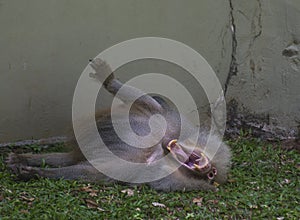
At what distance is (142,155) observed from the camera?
473cm

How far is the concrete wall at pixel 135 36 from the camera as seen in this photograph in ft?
16.9

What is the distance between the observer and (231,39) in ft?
18.4

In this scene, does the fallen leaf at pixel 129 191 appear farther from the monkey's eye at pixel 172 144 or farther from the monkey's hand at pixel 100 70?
the monkey's hand at pixel 100 70

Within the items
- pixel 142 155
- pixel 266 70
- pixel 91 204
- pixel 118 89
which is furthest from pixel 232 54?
pixel 91 204

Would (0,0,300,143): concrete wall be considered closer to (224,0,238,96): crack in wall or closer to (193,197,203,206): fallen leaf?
(224,0,238,96): crack in wall

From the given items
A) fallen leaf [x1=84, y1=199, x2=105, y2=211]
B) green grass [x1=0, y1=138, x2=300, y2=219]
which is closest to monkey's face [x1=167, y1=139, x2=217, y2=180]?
green grass [x1=0, y1=138, x2=300, y2=219]

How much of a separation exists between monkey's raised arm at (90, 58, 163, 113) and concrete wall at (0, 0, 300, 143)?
0.32 meters

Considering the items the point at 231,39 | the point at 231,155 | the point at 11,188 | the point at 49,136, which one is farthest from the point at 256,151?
the point at 11,188

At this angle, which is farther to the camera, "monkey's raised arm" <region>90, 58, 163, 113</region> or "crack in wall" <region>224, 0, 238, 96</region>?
"crack in wall" <region>224, 0, 238, 96</region>

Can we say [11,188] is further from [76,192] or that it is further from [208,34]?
[208,34]

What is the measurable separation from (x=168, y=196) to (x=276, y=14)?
6.54 feet

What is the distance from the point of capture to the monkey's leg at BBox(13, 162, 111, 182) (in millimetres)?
4594

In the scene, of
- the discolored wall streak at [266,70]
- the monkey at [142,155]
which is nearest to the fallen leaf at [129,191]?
the monkey at [142,155]

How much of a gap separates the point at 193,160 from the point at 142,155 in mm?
369
